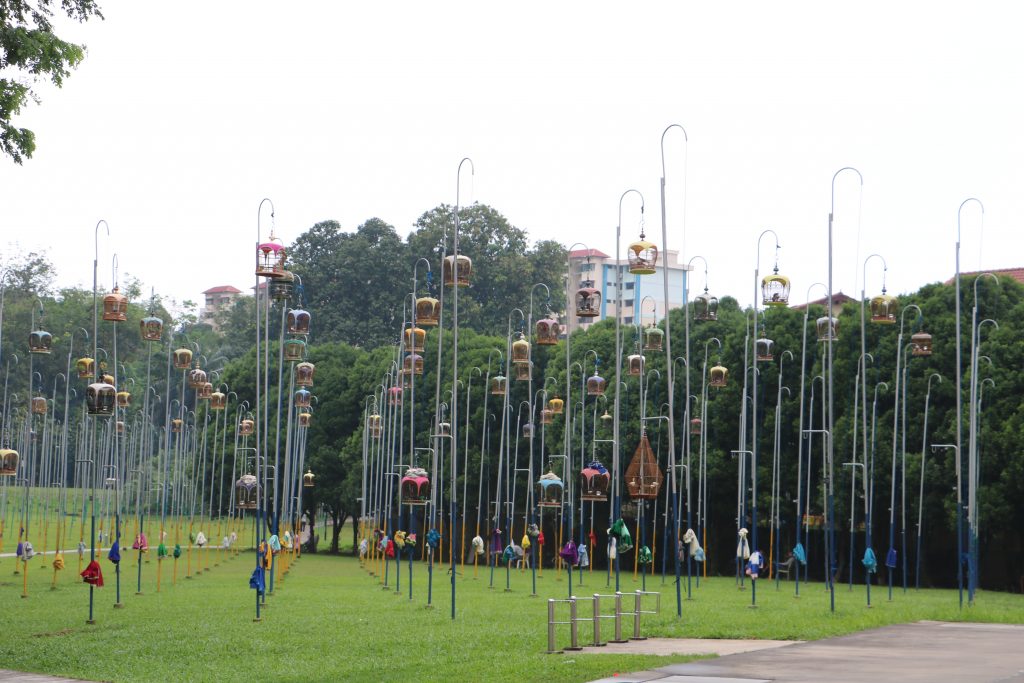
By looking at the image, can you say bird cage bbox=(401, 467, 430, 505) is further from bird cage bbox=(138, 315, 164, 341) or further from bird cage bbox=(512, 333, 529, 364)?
bird cage bbox=(138, 315, 164, 341)

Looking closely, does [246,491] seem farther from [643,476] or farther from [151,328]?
[643,476]

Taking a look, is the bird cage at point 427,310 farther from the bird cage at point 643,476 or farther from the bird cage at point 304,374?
the bird cage at point 304,374

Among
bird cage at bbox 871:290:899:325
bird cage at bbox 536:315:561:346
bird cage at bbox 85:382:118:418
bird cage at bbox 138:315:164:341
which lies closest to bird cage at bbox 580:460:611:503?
bird cage at bbox 536:315:561:346

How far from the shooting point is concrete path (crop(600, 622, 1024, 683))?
18.9 m

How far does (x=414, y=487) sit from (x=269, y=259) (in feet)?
22.7

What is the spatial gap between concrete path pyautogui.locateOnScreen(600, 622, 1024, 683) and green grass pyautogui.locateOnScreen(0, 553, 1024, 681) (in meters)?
1.04

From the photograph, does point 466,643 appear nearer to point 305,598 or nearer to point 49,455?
point 305,598

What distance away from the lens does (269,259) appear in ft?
94.5

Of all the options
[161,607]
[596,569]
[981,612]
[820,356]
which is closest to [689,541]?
[981,612]

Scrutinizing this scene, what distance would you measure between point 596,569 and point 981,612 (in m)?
31.1

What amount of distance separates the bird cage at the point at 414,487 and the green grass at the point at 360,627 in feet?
9.01

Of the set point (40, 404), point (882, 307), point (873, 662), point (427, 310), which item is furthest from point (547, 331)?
point (40, 404)

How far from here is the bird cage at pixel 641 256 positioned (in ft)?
89.6

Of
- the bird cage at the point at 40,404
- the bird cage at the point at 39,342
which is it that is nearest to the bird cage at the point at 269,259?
the bird cage at the point at 39,342
